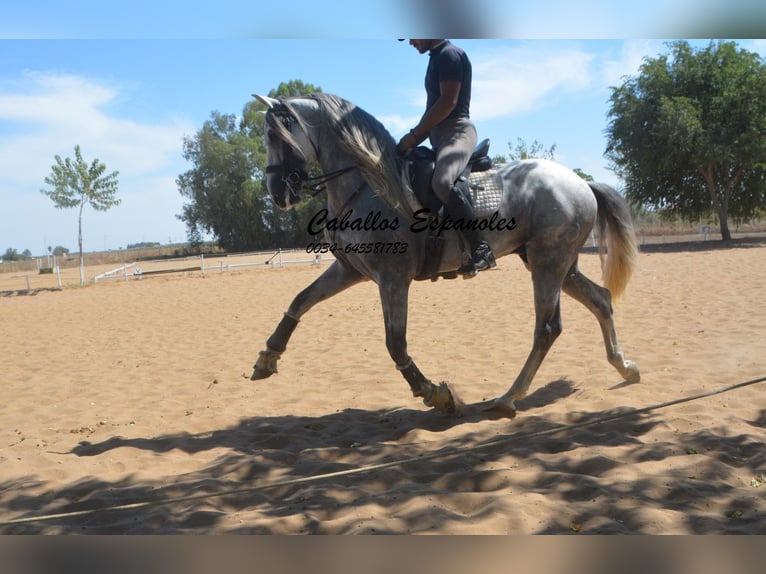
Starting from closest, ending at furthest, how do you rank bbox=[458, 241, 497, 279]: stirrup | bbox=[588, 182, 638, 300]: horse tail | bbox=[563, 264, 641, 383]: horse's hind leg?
bbox=[458, 241, 497, 279]: stirrup
bbox=[563, 264, 641, 383]: horse's hind leg
bbox=[588, 182, 638, 300]: horse tail

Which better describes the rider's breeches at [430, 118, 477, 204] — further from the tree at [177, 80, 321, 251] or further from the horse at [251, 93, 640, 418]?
the tree at [177, 80, 321, 251]

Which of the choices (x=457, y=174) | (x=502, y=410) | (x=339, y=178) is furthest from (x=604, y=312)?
(x=339, y=178)

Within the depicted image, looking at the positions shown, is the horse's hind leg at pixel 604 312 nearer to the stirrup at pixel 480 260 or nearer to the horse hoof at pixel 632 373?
the horse hoof at pixel 632 373

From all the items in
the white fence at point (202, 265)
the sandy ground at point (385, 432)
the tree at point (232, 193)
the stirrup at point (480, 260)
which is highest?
the tree at point (232, 193)

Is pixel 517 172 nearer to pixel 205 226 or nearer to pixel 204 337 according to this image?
pixel 204 337

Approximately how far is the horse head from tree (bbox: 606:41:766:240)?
26447mm

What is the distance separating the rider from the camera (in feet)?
14.3

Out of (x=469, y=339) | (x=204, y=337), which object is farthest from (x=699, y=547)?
(x=204, y=337)

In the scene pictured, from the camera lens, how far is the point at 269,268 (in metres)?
24.2

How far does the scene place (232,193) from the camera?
107ft

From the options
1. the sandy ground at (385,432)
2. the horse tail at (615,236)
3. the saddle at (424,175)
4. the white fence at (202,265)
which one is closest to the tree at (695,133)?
the white fence at (202,265)

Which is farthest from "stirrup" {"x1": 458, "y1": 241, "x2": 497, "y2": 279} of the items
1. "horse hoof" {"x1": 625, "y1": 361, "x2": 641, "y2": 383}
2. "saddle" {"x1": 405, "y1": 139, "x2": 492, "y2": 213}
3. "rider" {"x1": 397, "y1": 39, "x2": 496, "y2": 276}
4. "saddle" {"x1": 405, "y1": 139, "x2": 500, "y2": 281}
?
"horse hoof" {"x1": 625, "y1": 361, "x2": 641, "y2": 383}

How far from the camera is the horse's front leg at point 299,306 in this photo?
480 cm

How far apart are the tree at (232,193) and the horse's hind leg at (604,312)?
23.8 metres
